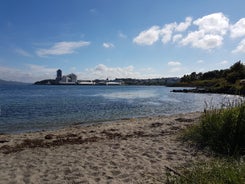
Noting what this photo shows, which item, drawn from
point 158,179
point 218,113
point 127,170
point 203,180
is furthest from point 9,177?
point 218,113

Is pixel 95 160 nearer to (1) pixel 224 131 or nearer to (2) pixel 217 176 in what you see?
(1) pixel 224 131

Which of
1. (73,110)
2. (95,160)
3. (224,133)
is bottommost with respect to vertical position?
(73,110)

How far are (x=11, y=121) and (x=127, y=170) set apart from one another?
16757 mm

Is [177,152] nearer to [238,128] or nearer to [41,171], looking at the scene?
[238,128]

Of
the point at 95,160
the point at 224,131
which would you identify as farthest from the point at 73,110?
the point at 224,131

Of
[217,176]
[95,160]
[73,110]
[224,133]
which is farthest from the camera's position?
[73,110]

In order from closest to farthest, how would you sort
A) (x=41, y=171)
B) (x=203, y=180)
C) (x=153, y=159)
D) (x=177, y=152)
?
1. (x=203, y=180)
2. (x=41, y=171)
3. (x=153, y=159)
4. (x=177, y=152)

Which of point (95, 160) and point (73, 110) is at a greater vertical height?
point (95, 160)

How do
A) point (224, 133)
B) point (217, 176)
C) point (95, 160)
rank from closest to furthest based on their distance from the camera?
point (217, 176) < point (95, 160) < point (224, 133)

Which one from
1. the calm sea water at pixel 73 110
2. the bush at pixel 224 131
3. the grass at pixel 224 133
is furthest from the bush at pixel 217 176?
the calm sea water at pixel 73 110

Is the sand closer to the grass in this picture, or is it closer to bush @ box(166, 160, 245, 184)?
the grass

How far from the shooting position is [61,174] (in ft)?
22.6

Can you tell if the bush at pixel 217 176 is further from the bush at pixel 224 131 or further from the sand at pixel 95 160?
the bush at pixel 224 131

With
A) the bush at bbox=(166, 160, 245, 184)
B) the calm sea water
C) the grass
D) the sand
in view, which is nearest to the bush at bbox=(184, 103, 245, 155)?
the grass
